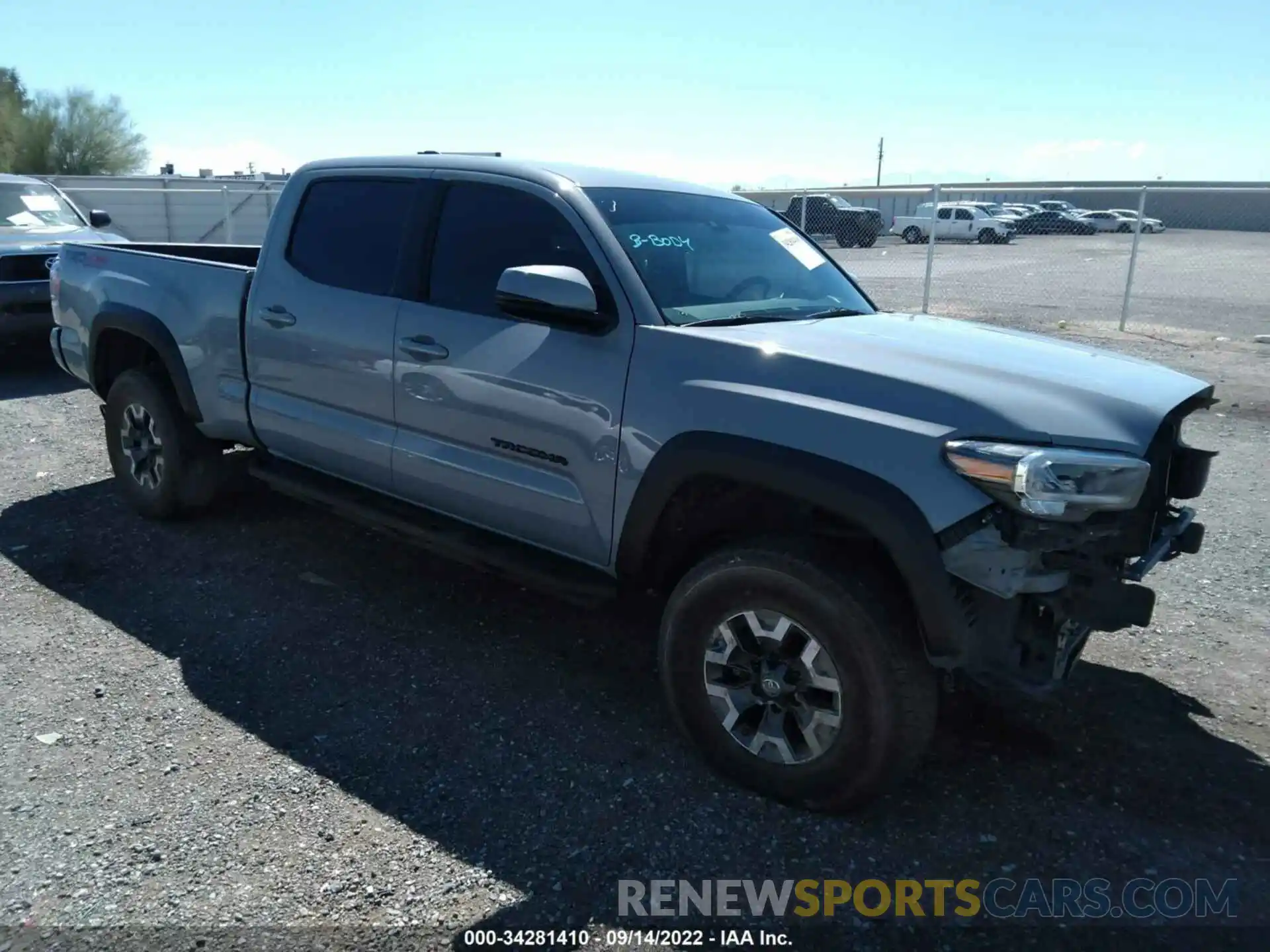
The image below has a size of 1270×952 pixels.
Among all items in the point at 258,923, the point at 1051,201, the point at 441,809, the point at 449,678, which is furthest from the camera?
the point at 1051,201

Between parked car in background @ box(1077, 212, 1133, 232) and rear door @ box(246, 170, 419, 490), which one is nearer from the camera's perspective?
rear door @ box(246, 170, 419, 490)

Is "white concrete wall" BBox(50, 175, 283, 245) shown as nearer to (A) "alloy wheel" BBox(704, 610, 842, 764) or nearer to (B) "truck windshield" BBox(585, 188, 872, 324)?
(B) "truck windshield" BBox(585, 188, 872, 324)

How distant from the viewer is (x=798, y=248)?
4.46 m

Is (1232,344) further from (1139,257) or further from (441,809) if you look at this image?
(1139,257)

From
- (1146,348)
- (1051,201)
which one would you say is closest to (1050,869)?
(1146,348)

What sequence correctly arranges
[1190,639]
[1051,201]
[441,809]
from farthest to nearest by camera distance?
[1051,201] < [1190,639] < [441,809]

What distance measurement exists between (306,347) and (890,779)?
3.09 m

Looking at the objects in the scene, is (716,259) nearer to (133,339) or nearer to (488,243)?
(488,243)

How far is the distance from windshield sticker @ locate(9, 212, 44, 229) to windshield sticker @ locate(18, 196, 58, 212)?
14cm

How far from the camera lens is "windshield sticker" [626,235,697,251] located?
12.3 ft

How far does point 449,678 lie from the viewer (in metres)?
4.01

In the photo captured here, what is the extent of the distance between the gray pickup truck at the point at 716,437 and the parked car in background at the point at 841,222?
15368 millimetres

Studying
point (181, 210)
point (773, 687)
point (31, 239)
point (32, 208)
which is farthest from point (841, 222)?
point (773, 687)

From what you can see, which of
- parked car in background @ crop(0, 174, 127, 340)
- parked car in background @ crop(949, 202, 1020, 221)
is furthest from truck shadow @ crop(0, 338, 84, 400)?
parked car in background @ crop(949, 202, 1020, 221)
